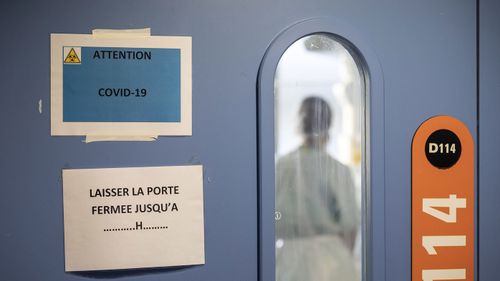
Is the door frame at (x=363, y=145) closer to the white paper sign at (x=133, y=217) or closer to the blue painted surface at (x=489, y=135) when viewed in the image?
the white paper sign at (x=133, y=217)

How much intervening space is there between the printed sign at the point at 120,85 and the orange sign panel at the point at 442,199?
0.67 meters

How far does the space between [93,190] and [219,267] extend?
15.4 inches

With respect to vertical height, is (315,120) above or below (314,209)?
above

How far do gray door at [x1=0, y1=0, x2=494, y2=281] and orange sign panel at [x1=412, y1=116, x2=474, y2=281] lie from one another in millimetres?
28

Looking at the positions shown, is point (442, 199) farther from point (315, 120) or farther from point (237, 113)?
point (237, 113)

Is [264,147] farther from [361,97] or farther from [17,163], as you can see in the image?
[17,163]

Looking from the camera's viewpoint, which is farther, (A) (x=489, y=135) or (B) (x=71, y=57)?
(A) (x=489, y=135)

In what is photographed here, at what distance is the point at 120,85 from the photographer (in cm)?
114

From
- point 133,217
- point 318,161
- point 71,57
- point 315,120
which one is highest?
point 71,57

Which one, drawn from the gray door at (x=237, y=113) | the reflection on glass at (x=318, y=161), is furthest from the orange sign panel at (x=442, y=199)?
the reflection on glass at (x=318, y=161)

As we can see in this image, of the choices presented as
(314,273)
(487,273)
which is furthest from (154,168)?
(487,273)

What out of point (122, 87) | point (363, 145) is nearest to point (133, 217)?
point (122, 87)

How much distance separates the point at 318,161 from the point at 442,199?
1.20 feet

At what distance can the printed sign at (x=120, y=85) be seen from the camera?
1.12m
